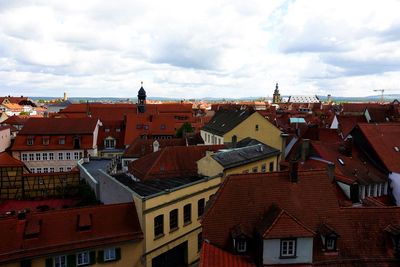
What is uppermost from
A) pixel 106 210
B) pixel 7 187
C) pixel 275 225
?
pixel 275 225

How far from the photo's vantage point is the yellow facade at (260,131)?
49.0m

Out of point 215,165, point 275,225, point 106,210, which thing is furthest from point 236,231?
point 215,165

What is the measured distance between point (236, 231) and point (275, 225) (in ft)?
6.95

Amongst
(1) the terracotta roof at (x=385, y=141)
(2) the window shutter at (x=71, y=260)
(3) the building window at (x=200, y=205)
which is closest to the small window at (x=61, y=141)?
(3) the building window at (x=200, y=205)

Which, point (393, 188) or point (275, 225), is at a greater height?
point (275, 225)

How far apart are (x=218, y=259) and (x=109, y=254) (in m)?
10.1

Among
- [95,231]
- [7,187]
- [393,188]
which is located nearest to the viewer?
[95,231]

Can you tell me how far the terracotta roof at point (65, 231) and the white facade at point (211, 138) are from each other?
26318 mm

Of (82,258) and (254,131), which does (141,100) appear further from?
(82,258)

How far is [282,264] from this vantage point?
18.7 m

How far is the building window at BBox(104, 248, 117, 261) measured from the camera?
80.4 ft

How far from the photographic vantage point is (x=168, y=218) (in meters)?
27.8

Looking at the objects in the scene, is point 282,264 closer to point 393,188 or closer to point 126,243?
point 126,243

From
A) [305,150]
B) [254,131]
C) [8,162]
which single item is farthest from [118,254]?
[254,131]
